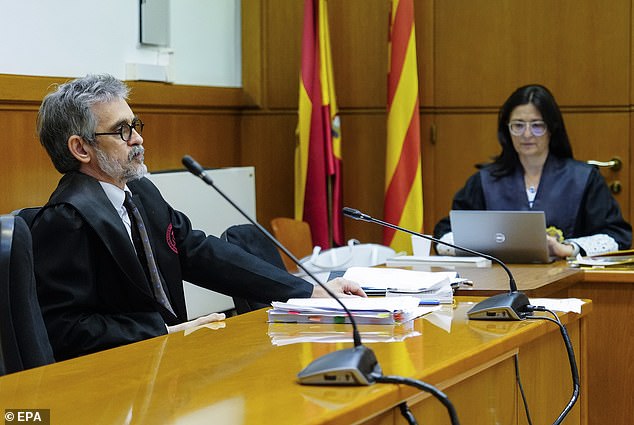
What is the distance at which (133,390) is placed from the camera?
70.7 inches

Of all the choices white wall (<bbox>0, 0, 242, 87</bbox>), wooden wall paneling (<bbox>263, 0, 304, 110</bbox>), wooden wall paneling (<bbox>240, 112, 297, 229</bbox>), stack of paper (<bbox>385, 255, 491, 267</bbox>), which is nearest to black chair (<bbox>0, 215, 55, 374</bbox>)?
stack of paper (<bbox>385, 255, 491, 267</bbox>)

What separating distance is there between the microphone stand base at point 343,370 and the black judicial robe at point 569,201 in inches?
102

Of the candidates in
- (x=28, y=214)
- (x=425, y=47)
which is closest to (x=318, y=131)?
(x=425, y=47)

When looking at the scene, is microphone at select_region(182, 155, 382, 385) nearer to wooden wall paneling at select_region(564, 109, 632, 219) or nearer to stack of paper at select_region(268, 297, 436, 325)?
stack of paper at select_region(268, 297, 436, 325)

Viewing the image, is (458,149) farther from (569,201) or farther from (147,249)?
(147,249)

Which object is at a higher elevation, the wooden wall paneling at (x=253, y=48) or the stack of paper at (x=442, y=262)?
the wooden wall paneling at (x=253, y=48)

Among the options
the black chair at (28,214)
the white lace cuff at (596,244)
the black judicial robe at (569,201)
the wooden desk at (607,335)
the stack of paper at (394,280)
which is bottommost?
the wooden desk at (607,335)

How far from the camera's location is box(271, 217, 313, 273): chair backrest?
5.07m

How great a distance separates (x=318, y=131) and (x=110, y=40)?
4.15 feet

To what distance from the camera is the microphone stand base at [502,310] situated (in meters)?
2.47

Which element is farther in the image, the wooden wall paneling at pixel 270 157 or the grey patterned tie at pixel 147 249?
the wooden wall paneling at pixel 270 157

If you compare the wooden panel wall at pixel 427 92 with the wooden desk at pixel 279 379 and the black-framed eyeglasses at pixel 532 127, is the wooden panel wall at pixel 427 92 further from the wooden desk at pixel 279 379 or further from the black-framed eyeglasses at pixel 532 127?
the wooden desk at pixel 279 379

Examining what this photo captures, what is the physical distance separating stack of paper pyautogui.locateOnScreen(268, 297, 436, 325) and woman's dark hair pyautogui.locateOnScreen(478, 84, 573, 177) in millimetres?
2079

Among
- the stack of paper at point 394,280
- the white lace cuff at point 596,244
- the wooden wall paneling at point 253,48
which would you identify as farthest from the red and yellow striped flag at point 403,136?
the stack of paper at point 394,280
